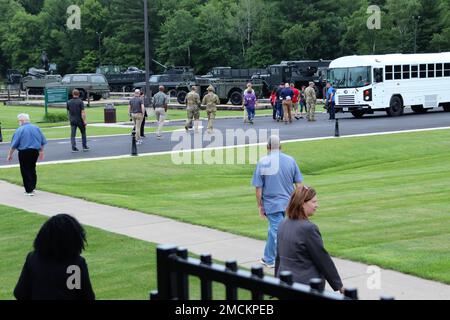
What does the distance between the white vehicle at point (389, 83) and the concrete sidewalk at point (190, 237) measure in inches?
850

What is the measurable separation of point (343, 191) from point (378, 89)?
20556 millimetres

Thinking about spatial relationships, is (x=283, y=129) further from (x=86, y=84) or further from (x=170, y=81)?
(x=86, y=84)

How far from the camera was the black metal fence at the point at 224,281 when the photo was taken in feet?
10.3

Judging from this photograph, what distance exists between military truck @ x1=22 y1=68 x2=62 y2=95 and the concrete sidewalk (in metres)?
47.7

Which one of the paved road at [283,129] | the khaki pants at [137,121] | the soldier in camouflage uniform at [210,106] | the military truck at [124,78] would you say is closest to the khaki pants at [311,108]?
the paved road at [283,129]

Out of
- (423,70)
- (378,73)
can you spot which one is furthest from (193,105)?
(423,70)

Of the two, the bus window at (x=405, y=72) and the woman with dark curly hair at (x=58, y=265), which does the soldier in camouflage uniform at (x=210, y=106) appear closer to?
the bus window at (x=405, y=72)

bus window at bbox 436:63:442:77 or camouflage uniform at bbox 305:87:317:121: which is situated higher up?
bus window at bbox 436:63:442:77

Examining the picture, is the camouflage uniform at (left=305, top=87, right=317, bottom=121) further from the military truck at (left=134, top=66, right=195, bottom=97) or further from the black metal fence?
the black metal fence

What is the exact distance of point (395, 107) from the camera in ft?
121

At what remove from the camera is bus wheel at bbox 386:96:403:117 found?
36594mm

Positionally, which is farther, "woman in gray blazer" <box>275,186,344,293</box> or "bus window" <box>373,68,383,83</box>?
"bus window" <box>373,68,383,83</box>

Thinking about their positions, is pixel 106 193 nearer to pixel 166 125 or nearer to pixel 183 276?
pixel 183 276

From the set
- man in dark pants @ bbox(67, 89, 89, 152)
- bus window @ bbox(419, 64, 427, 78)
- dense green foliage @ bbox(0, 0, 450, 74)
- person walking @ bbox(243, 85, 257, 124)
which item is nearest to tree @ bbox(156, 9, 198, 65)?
dense green foliage @ bbox(0, 0, 450, 74)
